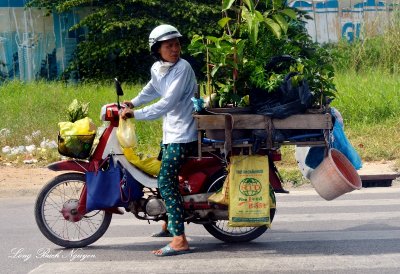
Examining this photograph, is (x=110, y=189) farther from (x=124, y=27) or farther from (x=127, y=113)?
(x=124, y=27)

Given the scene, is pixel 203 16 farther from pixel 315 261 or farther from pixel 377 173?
pixel 315 261

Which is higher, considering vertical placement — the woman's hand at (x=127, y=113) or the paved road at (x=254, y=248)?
the woman's hand at (x=127, y=113)

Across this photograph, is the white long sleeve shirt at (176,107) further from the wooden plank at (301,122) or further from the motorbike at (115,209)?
the wooden plank at (301,122)

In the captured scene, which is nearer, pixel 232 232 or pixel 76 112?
pixel 76 112

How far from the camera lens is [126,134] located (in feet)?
20.9

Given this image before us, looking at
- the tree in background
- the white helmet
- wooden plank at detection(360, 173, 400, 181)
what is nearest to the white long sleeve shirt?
the white helmet

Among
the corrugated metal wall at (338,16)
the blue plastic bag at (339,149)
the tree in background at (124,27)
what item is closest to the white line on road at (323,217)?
the blue plastic bag at (339,149)

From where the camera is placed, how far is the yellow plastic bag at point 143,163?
21.4 feet

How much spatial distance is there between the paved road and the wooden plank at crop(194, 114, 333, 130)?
1.01m

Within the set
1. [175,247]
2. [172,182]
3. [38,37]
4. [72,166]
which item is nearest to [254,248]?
[175,247]

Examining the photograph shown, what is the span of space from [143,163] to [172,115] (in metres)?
0.48

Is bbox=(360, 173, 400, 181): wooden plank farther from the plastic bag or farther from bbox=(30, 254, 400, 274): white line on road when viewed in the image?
the plastic bag

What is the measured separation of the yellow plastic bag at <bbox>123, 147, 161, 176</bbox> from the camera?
652 centimetres

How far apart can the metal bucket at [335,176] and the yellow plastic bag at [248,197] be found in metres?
0.41
